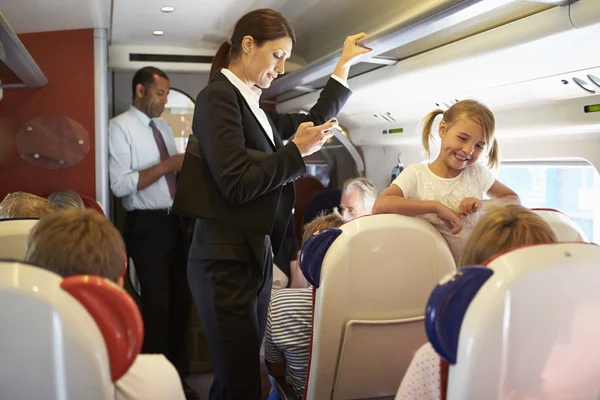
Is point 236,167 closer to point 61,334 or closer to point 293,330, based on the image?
point 61,334

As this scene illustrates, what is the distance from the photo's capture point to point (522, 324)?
116 centimetres

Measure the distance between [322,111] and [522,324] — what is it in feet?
4.53

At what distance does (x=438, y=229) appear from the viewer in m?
2.14

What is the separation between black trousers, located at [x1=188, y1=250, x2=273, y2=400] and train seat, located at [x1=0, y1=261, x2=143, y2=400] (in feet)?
3.07

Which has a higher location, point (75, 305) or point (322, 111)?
point (322, 111)

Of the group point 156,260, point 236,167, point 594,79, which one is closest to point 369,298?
point 236,167

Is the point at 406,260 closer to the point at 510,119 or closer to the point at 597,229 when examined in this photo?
the point at 510,119

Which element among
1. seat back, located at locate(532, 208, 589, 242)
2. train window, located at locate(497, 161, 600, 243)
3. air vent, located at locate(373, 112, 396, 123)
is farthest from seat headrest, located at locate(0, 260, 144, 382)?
air vent, located at locate(373, 112, 396, 123)

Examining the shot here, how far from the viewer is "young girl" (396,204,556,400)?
4.64ft

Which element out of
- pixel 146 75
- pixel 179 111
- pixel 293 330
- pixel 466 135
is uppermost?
pixel 146 75

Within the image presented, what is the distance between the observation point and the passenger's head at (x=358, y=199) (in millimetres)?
3957

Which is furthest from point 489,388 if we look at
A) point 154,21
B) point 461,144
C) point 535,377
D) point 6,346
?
point 154,21

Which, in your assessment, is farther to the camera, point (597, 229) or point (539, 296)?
point (597, 229)

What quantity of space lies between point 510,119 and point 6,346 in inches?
108
